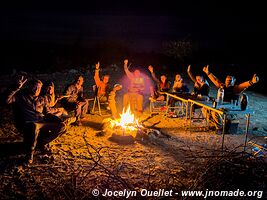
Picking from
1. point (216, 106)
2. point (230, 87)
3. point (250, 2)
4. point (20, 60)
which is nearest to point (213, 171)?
point (216, 106)

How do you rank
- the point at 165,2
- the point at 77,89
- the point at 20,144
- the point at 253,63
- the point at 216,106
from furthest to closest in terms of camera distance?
1. the point at 165,2
2. the point at 253,63
3. the point at 77,89
4. the point at 216,106
5. the point at 20,144

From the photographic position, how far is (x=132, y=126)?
667 centimetres

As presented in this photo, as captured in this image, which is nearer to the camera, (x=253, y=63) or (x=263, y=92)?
(x=263, y=92)

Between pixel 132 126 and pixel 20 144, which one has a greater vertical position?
pixel 132 126

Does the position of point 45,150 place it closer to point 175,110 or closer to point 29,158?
point 29,158

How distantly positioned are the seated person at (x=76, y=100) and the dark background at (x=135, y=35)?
947 cm

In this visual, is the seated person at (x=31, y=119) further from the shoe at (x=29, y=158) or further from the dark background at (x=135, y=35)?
the dark background at (x=135, y=35)

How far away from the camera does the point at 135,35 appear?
105 feet

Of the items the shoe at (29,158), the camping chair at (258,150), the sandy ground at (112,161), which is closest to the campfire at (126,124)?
the sandy ground at (112,161)

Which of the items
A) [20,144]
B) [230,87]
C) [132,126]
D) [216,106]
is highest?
[230,87]

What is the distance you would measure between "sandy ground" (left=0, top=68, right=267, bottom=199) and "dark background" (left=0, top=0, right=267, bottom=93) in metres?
8.39

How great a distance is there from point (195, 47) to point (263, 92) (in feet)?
36.8

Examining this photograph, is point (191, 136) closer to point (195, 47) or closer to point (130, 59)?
point (130, 59)

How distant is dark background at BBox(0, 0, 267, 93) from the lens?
2069cm
